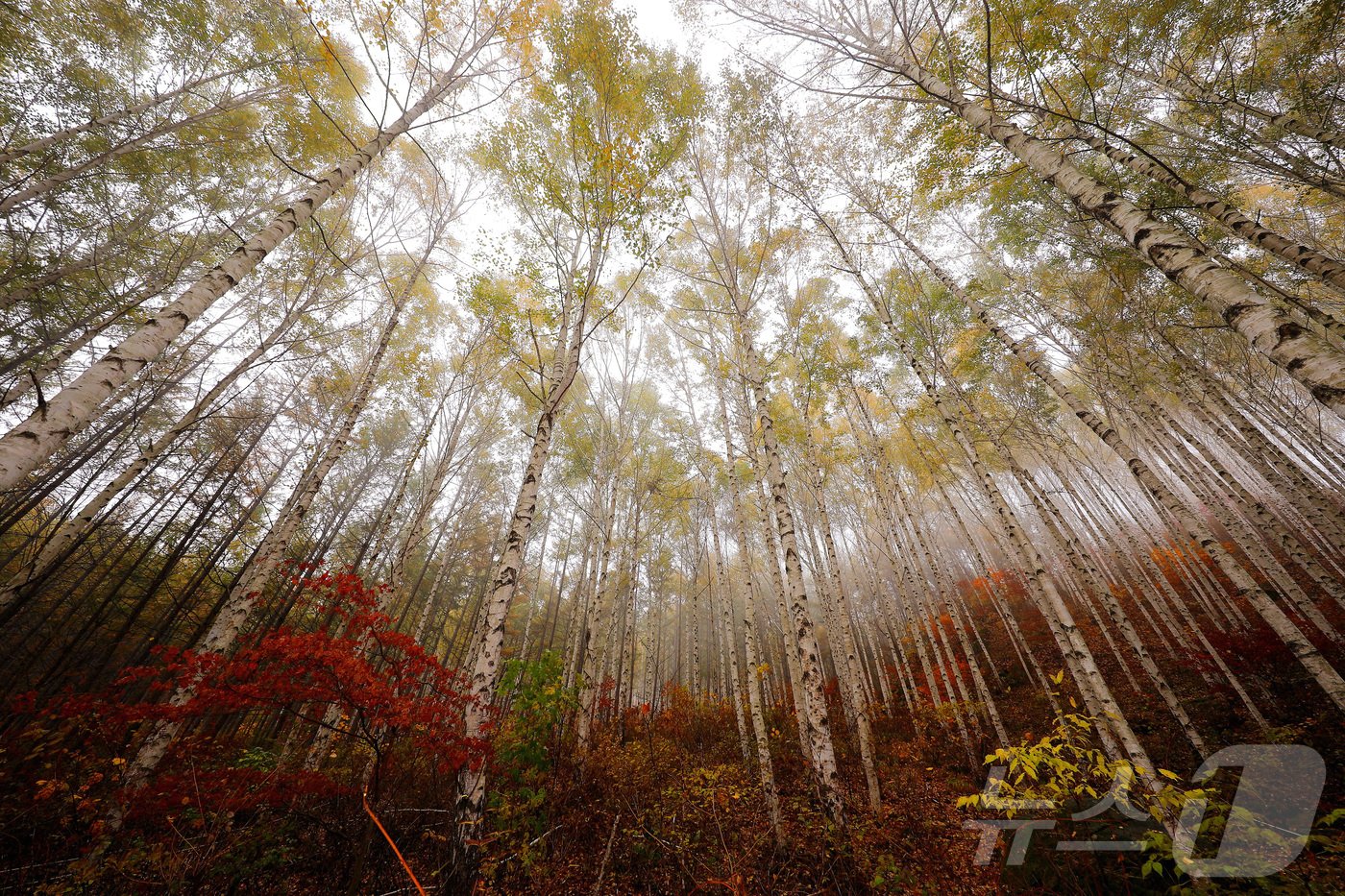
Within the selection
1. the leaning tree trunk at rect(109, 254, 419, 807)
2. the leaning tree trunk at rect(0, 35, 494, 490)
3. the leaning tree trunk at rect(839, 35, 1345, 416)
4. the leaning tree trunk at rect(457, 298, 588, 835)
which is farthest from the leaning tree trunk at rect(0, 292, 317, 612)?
the leaning tree trunk at rect(839, 35, 1345, 416)

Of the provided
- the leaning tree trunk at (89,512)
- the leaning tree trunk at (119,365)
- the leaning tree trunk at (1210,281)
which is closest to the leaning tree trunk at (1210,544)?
the leaning tree trunk at (1210,281)

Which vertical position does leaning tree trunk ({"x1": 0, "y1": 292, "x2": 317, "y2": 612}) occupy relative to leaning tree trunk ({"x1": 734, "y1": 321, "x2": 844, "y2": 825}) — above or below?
above

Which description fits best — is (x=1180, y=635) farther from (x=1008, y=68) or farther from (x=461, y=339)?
(x=461, y=339)

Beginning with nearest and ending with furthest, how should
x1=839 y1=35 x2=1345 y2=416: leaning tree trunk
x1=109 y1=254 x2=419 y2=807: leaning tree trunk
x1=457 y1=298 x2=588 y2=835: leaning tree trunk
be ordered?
x1=839 y1=35 x2=1345 y2=416: leaning tree trunk, x1=457 y1=298 x2=588 y2=835: leaning tree trunk, x1=109 y1=254 x2=419 y2=807: leaning tree trunk

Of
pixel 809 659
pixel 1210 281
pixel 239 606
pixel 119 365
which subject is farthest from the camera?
pixel 239 606

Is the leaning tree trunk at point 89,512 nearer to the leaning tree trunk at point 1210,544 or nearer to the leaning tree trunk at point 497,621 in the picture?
the leaning tree trunk at point 497,621

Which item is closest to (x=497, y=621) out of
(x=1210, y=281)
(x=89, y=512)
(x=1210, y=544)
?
(x=1210, y=281)

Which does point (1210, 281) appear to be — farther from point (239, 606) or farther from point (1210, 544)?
point (239, 606)

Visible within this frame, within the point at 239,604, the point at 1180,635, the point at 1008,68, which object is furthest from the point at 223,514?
the point at 1180,635

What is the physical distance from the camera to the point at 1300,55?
6000mm

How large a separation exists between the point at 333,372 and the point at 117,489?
5.22 meters

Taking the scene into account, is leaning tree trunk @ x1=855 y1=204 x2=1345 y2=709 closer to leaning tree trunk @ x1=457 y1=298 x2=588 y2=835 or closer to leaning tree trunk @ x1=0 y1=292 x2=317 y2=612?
leaning tree trunk @ x1=457 y1=298 x2=588 y2=835

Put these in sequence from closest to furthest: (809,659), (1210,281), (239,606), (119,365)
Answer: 1. (1210,281)
2. (119,365)
3. (809,659)
4. (239,606)

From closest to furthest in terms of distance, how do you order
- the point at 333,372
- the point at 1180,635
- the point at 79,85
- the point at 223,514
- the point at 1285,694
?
the point at 1285,694, the point at 79,85, the point at 1180,635, the point at 223,514, the point at 333,372
